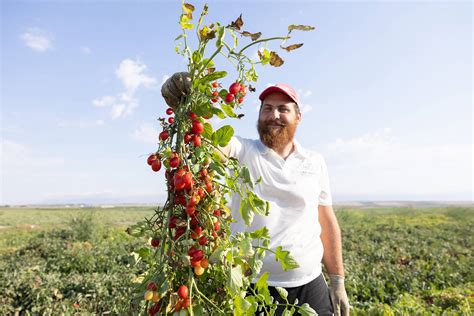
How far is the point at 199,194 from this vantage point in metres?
1.12

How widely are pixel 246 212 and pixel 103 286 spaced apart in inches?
195

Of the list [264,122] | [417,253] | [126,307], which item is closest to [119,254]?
[264,122]

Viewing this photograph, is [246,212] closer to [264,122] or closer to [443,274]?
[264,122]

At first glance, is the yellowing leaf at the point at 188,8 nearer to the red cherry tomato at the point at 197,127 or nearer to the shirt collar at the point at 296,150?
the red cherry tomato at the point at 197,127

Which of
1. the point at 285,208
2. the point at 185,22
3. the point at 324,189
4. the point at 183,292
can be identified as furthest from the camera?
the point at 324,189

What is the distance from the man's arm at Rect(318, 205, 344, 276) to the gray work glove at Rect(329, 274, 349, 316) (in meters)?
0.07

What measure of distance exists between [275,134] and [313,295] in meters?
1.17

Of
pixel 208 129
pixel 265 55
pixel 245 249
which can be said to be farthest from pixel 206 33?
pixel 245 249

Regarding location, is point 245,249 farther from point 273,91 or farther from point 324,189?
point 324,189

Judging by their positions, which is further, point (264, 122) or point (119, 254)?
point (119, 254)

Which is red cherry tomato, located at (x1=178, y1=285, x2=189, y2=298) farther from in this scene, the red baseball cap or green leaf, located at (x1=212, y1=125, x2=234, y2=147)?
the red baseball cap

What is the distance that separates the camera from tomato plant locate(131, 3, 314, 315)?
1.07 meters

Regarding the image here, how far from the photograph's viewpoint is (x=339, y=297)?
8.23 feet

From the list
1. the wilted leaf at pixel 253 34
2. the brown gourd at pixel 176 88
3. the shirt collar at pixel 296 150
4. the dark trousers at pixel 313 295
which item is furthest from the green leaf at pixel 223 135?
the dark trousers at pixel 313 295
